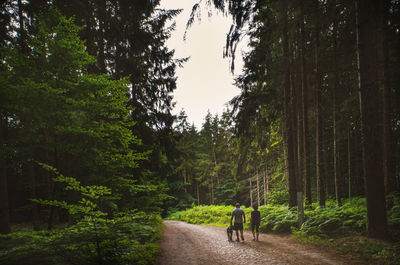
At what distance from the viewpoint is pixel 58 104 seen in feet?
19.8

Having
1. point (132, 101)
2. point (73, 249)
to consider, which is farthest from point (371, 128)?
point (132, 101)

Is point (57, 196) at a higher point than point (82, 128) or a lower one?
lower

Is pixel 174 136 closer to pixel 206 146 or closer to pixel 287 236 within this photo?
pixel 287 236

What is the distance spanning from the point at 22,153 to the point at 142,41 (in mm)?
7513

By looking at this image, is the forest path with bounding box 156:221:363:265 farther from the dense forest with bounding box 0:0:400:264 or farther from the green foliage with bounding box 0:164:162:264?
the green foliage with bounding box 0:164:162:264

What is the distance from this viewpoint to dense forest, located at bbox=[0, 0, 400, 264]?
560 cm

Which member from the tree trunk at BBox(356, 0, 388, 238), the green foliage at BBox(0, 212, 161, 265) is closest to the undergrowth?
the tree trunk at BBox(356, 0, 388, 238)

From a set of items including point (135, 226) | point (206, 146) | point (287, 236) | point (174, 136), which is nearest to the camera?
point (135, 226)

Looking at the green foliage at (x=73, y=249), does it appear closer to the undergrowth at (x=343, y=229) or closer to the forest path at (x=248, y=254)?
the forest path at (x=248, y=254)

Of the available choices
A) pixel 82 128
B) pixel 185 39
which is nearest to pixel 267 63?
pixel 185 39

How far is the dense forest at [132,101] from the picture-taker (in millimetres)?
5598

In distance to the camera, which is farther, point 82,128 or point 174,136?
point 174,136

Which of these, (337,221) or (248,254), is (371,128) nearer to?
(337,221)

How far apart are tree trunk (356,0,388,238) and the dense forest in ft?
0.10
